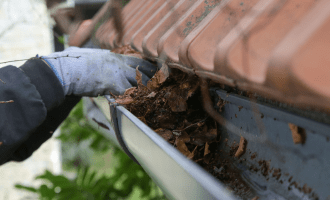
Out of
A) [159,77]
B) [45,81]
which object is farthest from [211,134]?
[45,81]

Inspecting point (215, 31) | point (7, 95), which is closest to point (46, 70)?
point (7, 95)

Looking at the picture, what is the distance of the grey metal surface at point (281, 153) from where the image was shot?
0.55 m

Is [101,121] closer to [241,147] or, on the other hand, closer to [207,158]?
[207,158]

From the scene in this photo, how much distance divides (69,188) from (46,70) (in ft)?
4.25

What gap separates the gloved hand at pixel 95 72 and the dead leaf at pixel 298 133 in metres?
0.99

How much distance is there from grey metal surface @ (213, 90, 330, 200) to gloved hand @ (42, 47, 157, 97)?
78cm

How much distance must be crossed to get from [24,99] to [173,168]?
98cm

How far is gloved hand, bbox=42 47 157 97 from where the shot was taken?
1.52 meters

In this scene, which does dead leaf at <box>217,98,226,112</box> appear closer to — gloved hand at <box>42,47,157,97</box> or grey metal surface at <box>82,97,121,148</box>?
gloved hand at <box>42,47,157,97</box>

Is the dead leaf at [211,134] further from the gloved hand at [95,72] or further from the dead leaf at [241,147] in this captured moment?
the gloved hand at [95,72]

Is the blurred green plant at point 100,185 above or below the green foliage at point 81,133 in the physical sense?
above

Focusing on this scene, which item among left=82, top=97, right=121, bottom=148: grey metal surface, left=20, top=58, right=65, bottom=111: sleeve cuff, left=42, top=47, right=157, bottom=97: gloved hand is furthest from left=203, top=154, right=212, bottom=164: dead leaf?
left=20, top=58, right=65, bottom=111: sleeve cuff

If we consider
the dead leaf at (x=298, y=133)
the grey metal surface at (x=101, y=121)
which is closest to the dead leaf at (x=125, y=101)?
the grey metal surface at (x=101, y=121)

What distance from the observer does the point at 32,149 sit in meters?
1.84
